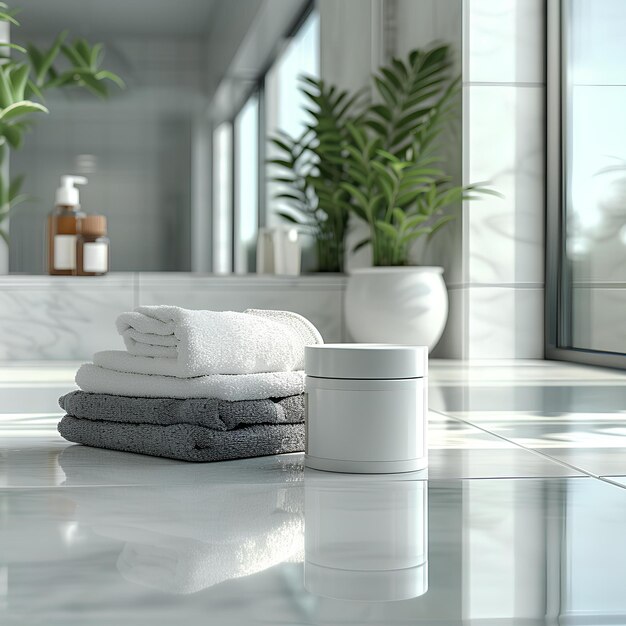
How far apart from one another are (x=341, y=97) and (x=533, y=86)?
56cm

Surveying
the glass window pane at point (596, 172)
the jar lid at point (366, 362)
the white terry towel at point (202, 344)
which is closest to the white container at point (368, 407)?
the jar lid at point (366, 362)

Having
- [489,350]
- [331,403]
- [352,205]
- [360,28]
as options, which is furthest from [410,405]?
[360,28]

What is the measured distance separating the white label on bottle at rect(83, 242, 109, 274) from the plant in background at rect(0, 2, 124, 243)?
1.16 ft

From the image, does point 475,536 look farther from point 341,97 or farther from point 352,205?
point 341,97

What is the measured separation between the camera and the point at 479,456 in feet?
2.88

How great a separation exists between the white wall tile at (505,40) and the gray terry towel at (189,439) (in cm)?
184

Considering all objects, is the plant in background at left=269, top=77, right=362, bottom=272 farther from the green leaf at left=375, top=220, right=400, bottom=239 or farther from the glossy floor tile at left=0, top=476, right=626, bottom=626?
the glossy floor tile at left=0, top=476, right=626, bottom=626

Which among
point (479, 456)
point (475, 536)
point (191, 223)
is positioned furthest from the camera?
point (191, 223)

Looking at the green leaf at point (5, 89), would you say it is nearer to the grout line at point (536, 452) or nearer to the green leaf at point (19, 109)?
the green leaf at point (19, 109)

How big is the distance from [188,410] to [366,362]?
6.7 inches

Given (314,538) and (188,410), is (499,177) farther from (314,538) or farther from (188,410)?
(314,538)

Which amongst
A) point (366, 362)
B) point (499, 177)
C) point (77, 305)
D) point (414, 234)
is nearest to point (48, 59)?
point (77, 305)

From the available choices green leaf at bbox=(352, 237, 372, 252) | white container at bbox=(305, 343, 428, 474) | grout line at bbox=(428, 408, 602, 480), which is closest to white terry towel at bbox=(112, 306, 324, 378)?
white container at bbox=(305, 343, 428, 474)

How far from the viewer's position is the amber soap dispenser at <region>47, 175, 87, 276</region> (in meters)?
2.56
